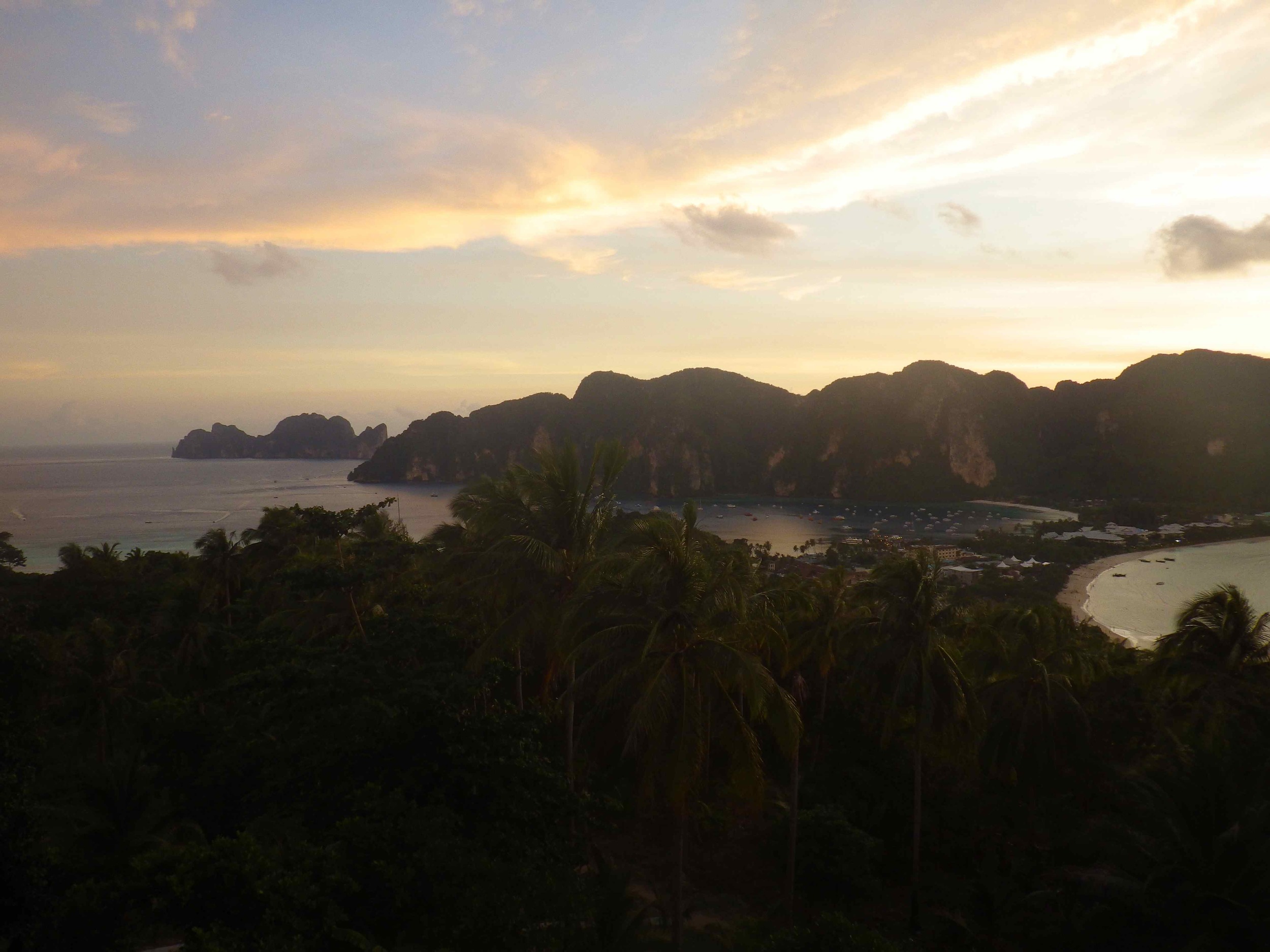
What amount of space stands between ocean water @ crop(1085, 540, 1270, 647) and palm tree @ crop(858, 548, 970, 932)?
40154 mm

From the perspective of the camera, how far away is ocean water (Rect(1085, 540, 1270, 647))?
2074 inches

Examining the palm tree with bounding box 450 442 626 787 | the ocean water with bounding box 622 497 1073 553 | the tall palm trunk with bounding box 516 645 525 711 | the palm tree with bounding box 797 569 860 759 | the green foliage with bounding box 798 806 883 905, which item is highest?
the palm tree with bounding box 450 442 626 787

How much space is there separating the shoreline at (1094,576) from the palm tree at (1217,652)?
26.6 m

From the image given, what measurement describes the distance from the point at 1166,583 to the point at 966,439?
103 m

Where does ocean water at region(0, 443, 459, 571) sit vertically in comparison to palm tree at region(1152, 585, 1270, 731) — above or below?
below

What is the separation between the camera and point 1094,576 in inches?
2763

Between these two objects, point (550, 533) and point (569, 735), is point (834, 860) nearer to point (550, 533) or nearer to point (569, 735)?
point (569, 735)

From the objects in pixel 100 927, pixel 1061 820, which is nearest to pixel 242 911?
pixel 100 927

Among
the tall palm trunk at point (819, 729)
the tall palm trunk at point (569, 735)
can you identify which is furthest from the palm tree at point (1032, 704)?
the tall palm trunk at point (569, 735)

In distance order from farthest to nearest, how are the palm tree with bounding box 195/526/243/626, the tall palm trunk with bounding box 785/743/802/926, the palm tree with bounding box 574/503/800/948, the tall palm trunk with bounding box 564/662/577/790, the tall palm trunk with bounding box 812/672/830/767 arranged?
1. the palm tree with bounding box 195/526/243/626
2. the tall palm trunk with bounding box 812/672/830/767
3. the tall palm trunk with bounding box 785/743/802/926
4. the tall palm trunk with bounding box 564/662/577/790
5. the palm tree with bounding box 574/503/800/948

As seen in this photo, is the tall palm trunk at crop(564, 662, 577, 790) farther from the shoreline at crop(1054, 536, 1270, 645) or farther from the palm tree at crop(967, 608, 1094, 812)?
the shoreline at crop(1054, 536, 1270, 645)

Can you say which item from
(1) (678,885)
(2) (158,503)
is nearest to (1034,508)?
(1) (678,885)

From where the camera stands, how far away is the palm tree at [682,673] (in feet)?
28.0

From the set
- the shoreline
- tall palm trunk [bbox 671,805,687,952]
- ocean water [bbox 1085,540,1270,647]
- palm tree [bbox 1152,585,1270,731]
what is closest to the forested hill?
the shoreline
